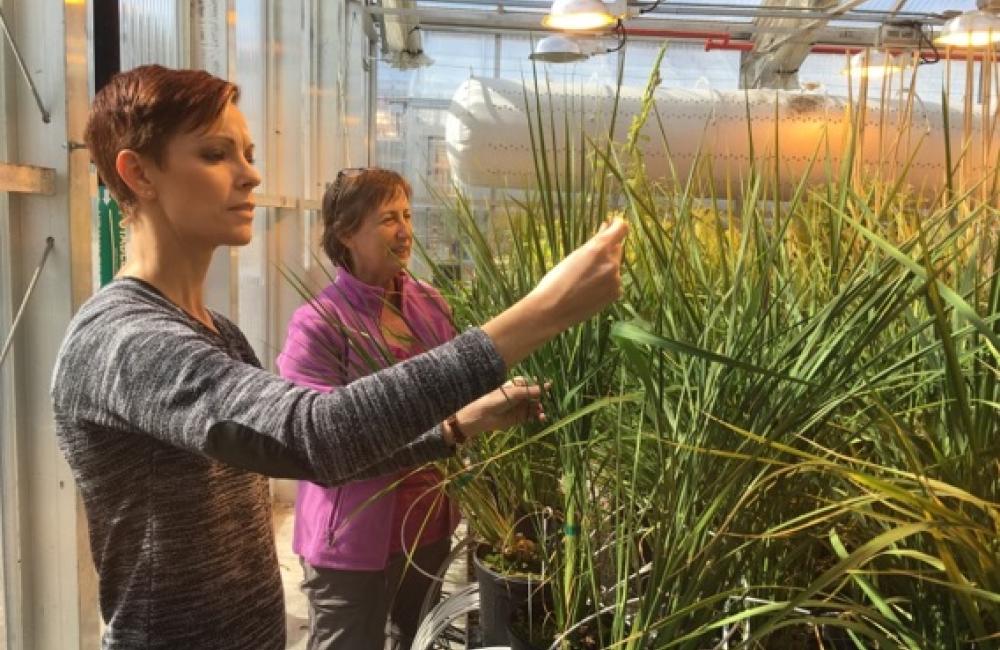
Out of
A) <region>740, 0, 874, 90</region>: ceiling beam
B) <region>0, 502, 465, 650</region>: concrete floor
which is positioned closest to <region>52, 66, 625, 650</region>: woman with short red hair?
<region>0, 502, 465, 650</region>: concrete floor

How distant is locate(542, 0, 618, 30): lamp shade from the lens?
136 inches

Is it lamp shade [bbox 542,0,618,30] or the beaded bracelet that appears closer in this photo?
the beaded bracelet

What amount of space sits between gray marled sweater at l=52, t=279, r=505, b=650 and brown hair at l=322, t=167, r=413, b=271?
55cm

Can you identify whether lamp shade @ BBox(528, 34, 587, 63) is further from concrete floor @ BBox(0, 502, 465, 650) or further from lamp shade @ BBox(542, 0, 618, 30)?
concrete floor @ BBox(0, 502, 465, 650)

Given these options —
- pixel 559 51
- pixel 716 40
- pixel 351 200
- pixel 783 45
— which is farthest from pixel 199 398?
pixel 716 40

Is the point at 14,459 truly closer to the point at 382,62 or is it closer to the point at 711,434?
the point at 711,434

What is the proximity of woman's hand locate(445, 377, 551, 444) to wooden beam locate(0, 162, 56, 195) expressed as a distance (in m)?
0.82

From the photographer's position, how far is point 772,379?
600 mm

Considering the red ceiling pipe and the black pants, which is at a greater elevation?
the red ceiling pipe

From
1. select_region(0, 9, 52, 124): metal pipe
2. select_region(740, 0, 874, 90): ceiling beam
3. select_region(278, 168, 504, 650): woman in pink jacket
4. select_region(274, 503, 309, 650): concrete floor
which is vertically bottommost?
select_region(274, 503, 309, 650): concrete floor

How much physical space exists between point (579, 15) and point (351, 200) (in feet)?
7.79

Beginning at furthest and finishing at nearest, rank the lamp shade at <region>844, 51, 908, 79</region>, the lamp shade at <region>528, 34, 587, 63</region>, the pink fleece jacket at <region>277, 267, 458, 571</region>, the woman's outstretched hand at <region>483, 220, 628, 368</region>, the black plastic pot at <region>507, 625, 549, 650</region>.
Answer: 1. the lamp shade at <region>528, 34, 587, 63</region>
2. the lamp shade at <region>844, 51, 908, 79</region>
3. the pink fleece jacket at <region>277, 267, 458, 571</region>
4. the black plastic pot at <region>507, 625, 549, 650</region>
5. the woman's outstretched hand at <region>483, 220, 628, 368</region>

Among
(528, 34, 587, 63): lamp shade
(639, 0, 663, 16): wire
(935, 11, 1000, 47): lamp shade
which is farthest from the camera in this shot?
(639, 0, 663, 16): wire

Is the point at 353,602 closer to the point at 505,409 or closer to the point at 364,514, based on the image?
the point at 364,514
